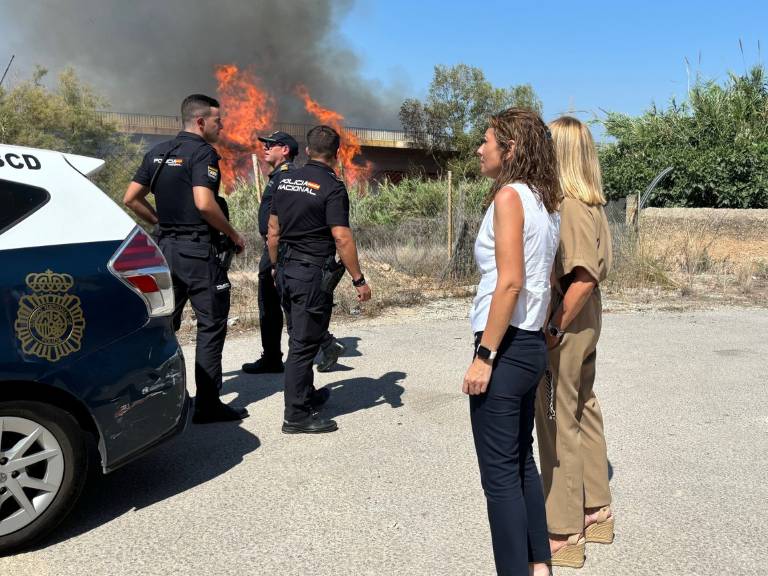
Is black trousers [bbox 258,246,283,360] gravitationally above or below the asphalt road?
above

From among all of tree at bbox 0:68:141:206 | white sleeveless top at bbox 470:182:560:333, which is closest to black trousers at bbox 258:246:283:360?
white sleeveless top at bbox 470:182:560:333

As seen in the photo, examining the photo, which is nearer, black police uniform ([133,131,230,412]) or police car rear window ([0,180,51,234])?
police car rear window ([0,180,51,234])

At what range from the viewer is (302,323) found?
443 centimetres

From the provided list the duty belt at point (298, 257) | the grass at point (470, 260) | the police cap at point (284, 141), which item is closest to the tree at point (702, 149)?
the grass at point (470, 260)

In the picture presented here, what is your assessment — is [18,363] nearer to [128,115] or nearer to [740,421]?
[740,421]

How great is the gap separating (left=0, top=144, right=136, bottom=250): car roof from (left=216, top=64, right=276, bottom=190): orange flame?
25019 millimetres

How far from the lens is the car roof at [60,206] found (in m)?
3.04

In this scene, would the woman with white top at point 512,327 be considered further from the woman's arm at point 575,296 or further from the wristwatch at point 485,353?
the woman's arm at point 575,296

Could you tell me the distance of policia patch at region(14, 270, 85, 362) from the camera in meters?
2.90

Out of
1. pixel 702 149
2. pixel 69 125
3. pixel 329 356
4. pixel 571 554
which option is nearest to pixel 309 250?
pixel 329 356

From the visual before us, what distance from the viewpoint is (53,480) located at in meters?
3.03

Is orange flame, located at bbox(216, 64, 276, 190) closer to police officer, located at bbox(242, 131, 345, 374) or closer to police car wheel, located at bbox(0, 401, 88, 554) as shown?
police officer, located at bbox(242, 131, 345, 374)

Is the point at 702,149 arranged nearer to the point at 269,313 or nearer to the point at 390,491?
the point at 269,313

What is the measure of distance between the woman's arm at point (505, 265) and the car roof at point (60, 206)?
6.26 ft
